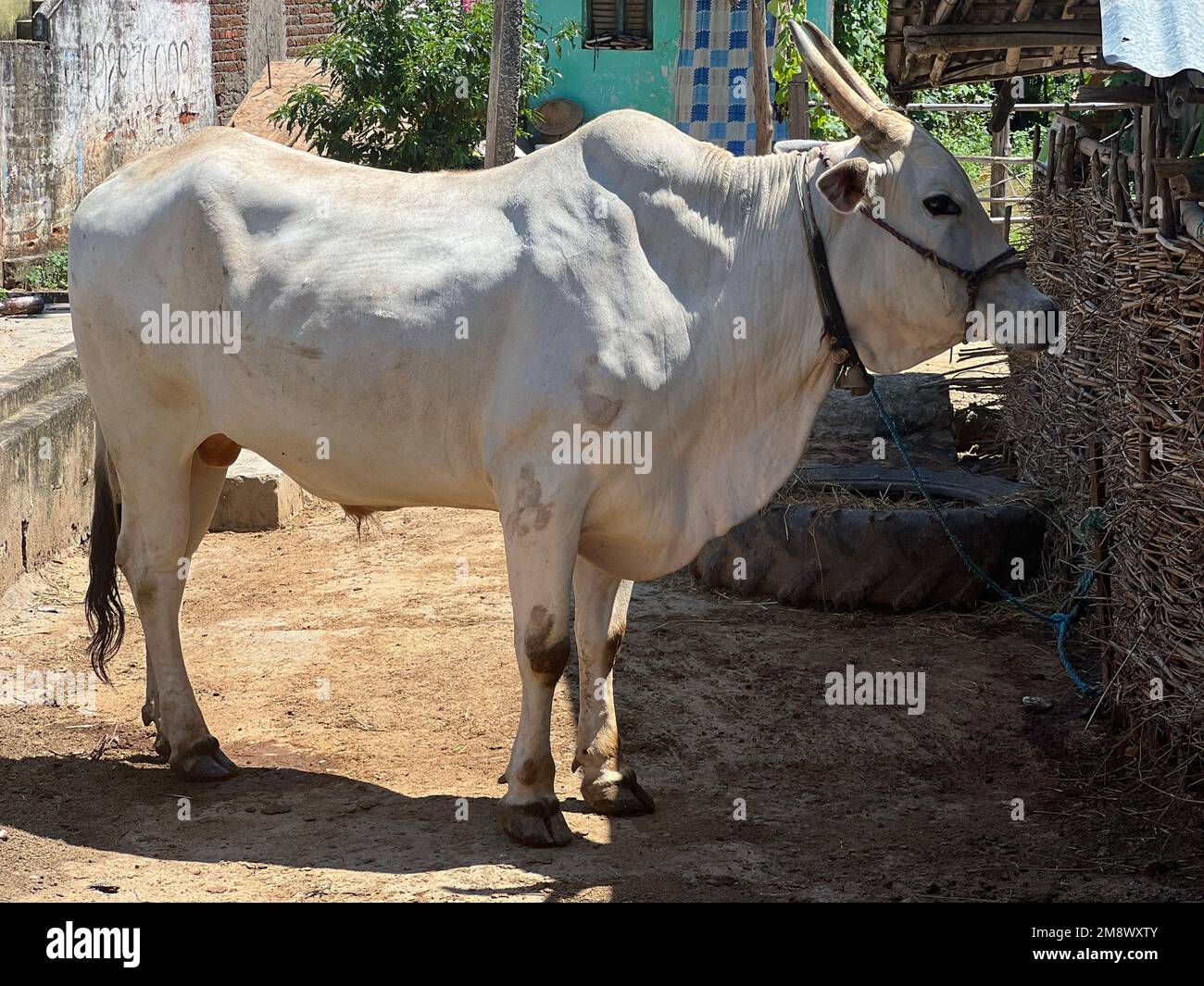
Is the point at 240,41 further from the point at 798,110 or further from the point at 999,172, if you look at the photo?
the point at 798,110

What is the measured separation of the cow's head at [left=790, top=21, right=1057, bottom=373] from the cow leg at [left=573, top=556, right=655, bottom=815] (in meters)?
1.16

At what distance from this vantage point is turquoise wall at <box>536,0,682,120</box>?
1509 centimetres

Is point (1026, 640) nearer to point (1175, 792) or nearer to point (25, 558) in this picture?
point (1175, 792)

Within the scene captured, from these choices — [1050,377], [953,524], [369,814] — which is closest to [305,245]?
[369,814]

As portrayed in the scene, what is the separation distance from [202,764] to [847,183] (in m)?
2.81

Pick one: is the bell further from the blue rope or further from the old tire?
the old tire

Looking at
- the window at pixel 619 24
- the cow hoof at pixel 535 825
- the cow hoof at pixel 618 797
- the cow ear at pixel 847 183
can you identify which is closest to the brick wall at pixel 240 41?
the window at pixel 619 24

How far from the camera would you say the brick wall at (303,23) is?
15711 mm

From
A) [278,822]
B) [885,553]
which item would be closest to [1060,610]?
[885,553]

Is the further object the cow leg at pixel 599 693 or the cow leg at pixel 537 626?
the cow leg at pixel 599 693

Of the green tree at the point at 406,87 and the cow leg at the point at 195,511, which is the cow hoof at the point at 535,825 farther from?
the green tree at the point at 406,87

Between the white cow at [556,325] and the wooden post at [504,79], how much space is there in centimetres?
338

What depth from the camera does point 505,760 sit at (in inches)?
196

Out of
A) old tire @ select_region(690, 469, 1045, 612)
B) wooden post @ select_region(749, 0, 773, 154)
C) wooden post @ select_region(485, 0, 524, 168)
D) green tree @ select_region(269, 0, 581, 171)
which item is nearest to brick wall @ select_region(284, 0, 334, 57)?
green tree @ select_region(269, 0, 581, 171)
